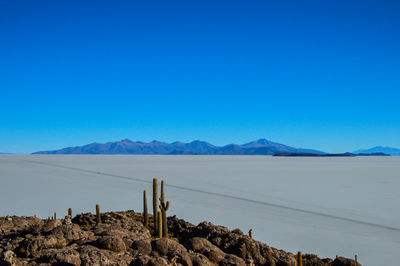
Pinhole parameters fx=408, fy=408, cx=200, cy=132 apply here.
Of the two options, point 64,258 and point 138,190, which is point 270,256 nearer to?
point 64,258

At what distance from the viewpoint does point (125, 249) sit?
8641mm

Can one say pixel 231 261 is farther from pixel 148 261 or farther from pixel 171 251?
pixel 148 261

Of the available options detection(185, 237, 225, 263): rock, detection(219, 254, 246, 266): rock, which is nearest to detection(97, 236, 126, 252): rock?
detection(185, 237, 225, 263): rock

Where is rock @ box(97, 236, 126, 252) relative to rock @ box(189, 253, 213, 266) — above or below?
above

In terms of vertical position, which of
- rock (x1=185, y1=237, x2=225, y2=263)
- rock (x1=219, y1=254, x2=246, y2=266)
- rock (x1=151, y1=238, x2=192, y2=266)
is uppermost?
rock (x1=151, y1=238, x2=192, y2=266)

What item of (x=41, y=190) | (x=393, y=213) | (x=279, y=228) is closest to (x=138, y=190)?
(x=41, y=190)

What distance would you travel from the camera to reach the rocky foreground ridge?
7836 millimetres

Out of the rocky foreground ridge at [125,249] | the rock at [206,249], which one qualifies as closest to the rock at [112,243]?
the rocky foreground ridge at [125,249]

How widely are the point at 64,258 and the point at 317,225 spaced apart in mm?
13793

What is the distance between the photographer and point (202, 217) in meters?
20.4

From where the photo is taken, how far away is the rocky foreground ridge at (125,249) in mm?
7836

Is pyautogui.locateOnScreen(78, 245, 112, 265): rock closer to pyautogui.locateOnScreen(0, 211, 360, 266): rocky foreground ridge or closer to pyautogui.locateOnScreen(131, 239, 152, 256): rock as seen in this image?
pyautogui.locateOnScreen(0, 211, 360, 266): rocky foreground ridge

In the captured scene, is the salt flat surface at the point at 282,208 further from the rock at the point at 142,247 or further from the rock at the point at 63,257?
the rock at the point at 63,257

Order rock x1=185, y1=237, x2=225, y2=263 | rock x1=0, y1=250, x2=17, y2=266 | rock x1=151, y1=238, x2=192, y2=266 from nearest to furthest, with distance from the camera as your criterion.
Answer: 1. rock x1=0, y1=250, x2=17, y2=266
2. rock x1=151, y1=238, x2=192, y2=266
3. rock x1=185, y1=237, x2=225, y2=263
